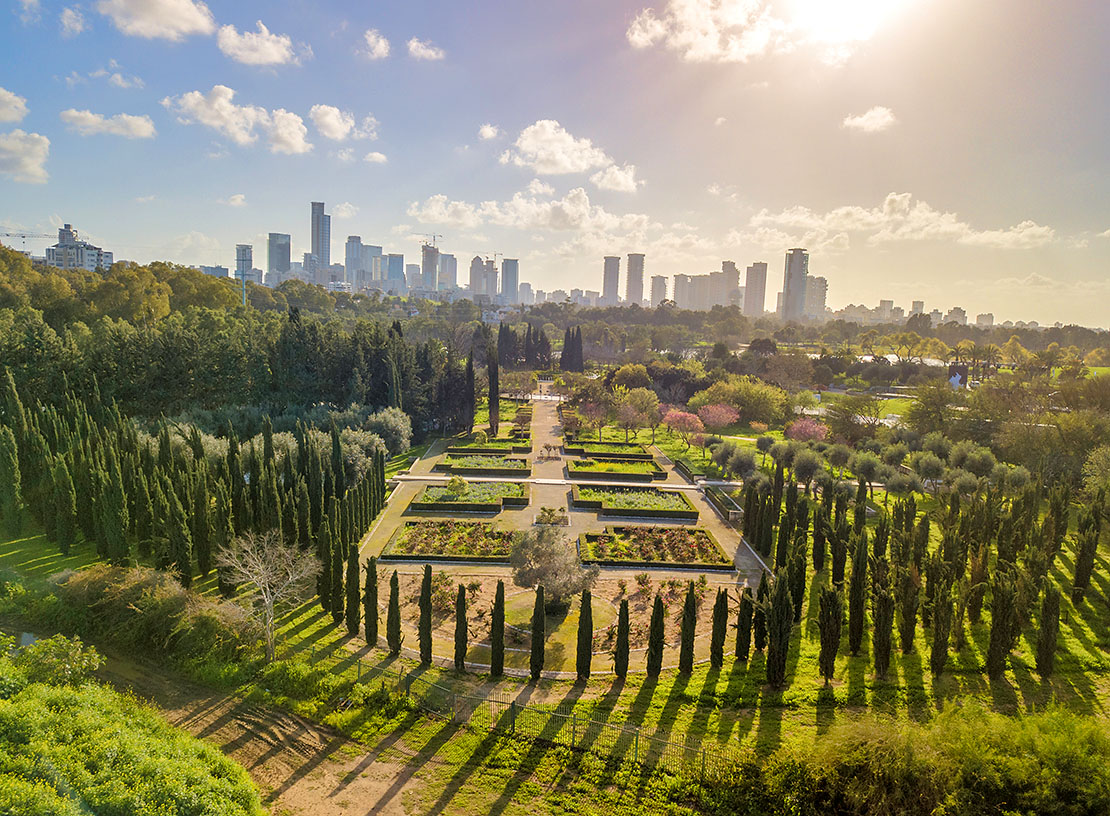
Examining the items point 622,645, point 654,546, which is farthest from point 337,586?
point 654,546

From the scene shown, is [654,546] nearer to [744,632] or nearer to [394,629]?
[744,632]

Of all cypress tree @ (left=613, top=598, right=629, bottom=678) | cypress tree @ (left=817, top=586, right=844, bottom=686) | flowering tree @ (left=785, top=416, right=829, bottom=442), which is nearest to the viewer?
cypress tree @ (left=613, top=598, right=629, bottom=678)

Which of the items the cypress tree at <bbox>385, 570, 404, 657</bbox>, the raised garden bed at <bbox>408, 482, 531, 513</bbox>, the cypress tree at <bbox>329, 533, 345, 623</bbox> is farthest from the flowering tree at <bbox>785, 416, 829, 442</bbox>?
the cypress tree at <bbox>329, 533, 345, 623</bbox>

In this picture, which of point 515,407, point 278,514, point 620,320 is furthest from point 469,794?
point 620,320

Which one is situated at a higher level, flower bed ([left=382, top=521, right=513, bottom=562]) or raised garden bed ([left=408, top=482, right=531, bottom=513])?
raised garden bed ([left=408, top=482, right=531, bottom=513])

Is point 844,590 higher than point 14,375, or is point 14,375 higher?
point 14,375

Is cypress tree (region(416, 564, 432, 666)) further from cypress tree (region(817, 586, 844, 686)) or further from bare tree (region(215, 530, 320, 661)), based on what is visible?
cypress tree (region(817, 586, 844, 686))

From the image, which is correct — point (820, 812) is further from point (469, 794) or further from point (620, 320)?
point (620, 320)
